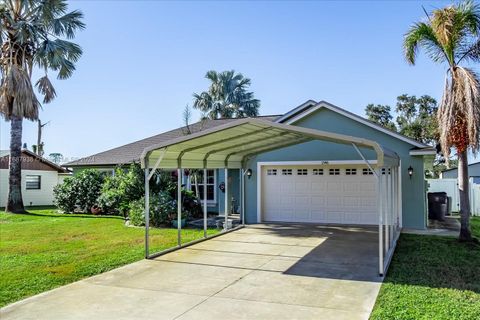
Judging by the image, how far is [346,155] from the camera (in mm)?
15086

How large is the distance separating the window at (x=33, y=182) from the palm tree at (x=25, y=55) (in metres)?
6.92

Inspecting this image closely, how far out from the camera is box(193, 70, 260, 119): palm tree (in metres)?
33.2

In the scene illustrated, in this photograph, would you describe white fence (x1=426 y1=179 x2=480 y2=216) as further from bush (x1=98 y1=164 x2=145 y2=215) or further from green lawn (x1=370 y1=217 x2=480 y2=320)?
bush (x1=98 y1=164 x2=145 y2=215)

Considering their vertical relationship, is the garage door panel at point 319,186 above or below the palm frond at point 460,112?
below

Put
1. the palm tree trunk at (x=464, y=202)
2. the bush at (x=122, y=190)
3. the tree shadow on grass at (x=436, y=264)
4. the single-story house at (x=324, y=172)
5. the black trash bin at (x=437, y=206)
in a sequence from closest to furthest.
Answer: the tree shadow on grass at (x=436, y=264) < the palm tree trunk at (x=464, y=202) < the single-story house at (x=324, y=172) < the bush at (x=122, y=190) < the black trash bin at (x=437, y=206)

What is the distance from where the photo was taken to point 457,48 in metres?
11.4

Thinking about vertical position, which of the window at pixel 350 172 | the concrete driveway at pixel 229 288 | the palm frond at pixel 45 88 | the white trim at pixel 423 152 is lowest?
the concrete driveway at pixel 229 288

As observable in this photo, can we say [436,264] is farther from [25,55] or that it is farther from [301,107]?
[25,55]

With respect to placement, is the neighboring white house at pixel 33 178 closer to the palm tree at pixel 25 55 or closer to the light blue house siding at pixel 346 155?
the palm tree at pixel 25 55

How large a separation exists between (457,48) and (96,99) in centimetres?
1949

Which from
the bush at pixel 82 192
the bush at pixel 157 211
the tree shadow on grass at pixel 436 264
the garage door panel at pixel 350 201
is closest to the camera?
the tree shadow on grass at pixel 436 264

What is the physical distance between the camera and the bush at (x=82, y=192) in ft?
66.5

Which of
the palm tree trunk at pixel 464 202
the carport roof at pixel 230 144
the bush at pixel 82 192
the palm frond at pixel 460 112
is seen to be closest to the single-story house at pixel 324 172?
the carport roof at pixel 230 144

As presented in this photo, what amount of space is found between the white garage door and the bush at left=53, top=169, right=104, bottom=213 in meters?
9.15
